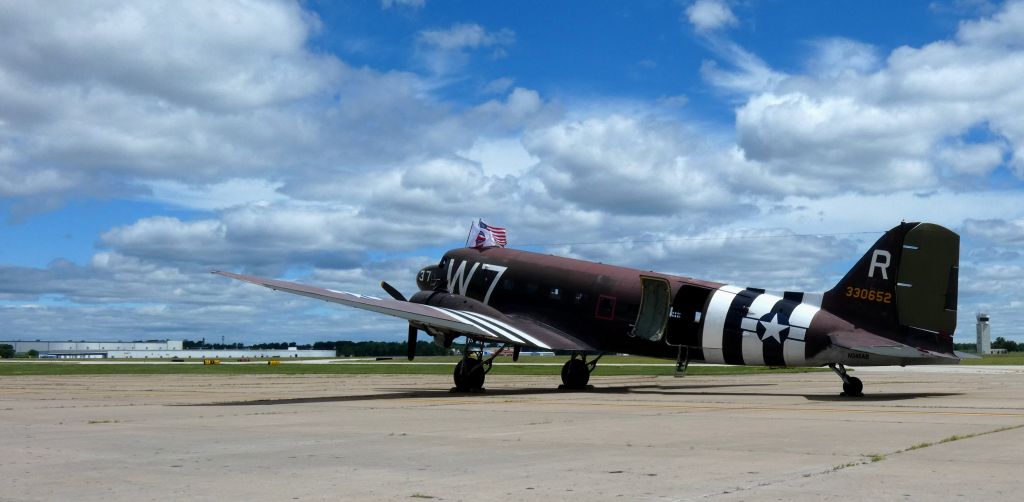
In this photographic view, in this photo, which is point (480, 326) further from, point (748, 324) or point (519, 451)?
point (519, 451)

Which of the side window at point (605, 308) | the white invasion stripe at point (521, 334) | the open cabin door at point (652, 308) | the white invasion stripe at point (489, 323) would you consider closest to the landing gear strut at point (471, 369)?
the white invasion stripe at point (489, 323)

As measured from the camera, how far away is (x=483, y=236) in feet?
126

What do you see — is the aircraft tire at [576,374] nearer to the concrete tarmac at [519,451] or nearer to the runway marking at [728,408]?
the runway marking at [728,408]

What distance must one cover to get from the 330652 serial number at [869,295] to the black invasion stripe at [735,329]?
116 inches

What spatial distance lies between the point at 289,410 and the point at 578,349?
1179cm

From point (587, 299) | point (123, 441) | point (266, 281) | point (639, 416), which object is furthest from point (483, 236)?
point (123, 441)

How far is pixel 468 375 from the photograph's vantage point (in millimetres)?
31156

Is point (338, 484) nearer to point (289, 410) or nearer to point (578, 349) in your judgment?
point (289, 410)

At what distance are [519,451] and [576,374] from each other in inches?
802

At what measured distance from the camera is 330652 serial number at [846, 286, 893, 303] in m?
26.6

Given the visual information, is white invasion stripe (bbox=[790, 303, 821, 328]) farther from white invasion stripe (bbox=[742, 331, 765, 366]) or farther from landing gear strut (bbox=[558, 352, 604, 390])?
landing gear strut (bbox=[558, 352, 604, 390])

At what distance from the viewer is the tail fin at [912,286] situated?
85.3 ft

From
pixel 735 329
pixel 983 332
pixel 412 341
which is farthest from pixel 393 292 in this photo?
pixel 983 332

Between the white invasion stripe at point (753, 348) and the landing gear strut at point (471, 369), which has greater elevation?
the white invasion stripe at point (753, 348)
